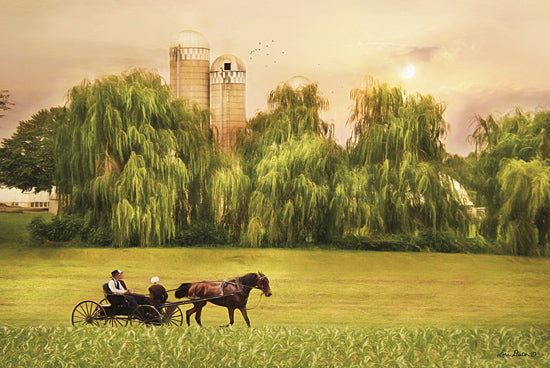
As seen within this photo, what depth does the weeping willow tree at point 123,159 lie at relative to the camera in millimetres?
18188

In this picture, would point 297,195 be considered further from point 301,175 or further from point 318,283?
point 318,283

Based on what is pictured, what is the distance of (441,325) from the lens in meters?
10.9

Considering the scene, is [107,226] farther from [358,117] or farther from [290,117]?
[358,117]

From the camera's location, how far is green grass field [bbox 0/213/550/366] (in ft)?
29.7

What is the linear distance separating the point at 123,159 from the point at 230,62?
26.4 feet

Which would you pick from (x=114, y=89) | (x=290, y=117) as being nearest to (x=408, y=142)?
(x=290, y=117)

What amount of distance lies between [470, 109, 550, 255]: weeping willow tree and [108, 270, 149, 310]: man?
42.6 feet

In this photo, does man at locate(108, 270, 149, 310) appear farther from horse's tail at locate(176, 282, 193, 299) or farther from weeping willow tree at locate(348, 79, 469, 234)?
weeping willow tree at locate(348, 79, 469, 234)

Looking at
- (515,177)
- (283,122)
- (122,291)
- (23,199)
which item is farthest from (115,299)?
(23,199)

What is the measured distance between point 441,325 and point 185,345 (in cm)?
452

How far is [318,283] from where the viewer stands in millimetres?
14523

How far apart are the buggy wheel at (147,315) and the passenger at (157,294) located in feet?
0.29

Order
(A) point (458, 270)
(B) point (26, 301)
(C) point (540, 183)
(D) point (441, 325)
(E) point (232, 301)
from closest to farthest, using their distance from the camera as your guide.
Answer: (E) point (232, 301) < (D) point (441, 325) < (B) point (26, 301) < (A) point (458, 270) < (C) point (540, 183)
